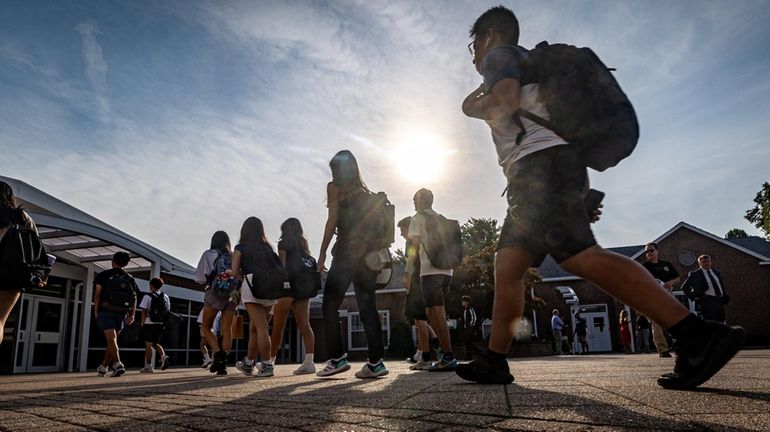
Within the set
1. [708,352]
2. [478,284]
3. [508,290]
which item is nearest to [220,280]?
[508,290]

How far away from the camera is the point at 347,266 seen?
426 cm

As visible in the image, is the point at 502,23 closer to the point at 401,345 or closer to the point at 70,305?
the point at 70,305

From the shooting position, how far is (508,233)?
2.59 meters

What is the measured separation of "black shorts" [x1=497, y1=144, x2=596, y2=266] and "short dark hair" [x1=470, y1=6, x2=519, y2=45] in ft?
2.65

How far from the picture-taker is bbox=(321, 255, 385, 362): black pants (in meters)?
4.23

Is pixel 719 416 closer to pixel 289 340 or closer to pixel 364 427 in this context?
pixel 364 427

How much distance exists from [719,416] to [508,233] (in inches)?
49.7

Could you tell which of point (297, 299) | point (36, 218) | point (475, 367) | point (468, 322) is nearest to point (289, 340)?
point (468, 322)

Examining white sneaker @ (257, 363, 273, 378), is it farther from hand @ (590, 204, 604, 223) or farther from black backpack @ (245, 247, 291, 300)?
hand @ (590, 204, 604, 223)

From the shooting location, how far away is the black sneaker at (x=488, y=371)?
283 cm

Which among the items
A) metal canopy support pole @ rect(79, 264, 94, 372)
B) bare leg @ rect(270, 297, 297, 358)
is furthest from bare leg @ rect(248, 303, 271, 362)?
metal canopy support pole @ rect(79, 264, 94, 372)

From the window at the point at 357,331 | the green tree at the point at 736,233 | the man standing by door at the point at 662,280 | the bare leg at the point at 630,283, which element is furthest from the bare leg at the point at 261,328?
the green tree at the point at 736,233

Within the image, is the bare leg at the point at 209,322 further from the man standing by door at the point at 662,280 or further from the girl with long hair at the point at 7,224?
the man standing by door at the point at 662,280

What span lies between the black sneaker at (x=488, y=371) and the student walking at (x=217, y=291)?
4.34m
